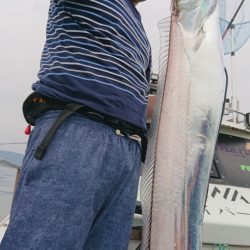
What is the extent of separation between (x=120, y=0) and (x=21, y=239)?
4.00ft

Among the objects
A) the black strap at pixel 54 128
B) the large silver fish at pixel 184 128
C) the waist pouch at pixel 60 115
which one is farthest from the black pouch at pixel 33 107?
the large silver fish at pixel 184 128

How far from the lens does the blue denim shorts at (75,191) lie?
1.74 metres

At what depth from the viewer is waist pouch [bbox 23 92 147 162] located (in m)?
→ 1.86

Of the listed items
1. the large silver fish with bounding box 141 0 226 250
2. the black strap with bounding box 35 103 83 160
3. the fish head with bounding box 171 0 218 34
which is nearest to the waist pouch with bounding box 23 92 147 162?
the black strap with bounding box 35 103 83 160

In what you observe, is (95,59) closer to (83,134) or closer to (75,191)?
(83,134)

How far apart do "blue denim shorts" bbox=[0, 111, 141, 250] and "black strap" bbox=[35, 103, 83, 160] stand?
2 cm

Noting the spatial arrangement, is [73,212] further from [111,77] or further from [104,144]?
[111,77]

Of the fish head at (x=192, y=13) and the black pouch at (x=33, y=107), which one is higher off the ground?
the fish head at (x=192, y=13)

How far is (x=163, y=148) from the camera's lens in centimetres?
193

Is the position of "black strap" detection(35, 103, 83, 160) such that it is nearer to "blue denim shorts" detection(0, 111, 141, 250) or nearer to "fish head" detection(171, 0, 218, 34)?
"blue denim shorts" detection(0, 111, 141, 250)

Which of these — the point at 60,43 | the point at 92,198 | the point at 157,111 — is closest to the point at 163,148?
the point at 157,111

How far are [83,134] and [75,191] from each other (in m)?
0.26

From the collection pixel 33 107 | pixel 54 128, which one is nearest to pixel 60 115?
pixel 54 128

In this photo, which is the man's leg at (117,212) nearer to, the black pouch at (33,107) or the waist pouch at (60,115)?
the waist pouch at (60,115)
